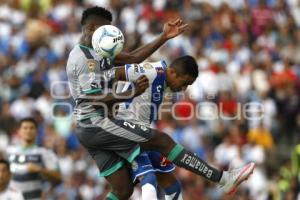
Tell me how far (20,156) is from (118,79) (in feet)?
10.5

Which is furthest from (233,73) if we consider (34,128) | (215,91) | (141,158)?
(141,158)

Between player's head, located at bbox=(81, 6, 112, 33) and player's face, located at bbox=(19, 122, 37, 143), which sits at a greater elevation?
player's head, located at bbox=(81, 6, 112, 33)

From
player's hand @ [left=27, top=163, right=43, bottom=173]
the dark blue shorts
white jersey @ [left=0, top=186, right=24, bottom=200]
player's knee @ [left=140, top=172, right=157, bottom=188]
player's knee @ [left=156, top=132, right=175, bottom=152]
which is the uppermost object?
player's knee @ [left=156, top=132, right=175, bottom=152]

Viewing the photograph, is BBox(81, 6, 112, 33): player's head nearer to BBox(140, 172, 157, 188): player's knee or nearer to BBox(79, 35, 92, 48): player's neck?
BBox(79, 35, 92, 48): player's neck

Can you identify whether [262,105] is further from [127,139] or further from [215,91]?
[127,139]

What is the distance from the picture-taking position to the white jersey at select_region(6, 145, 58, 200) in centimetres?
1372

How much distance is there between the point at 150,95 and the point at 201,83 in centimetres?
828

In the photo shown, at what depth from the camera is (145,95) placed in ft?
37.9

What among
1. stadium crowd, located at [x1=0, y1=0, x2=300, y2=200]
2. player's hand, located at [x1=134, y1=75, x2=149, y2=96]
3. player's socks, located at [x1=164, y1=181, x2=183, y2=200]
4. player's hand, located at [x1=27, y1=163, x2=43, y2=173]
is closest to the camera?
player's hand, located at [x1=134, y1=75, x2=149, y2=96]

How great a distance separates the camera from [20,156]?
1387cm

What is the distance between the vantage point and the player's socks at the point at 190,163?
1130cm

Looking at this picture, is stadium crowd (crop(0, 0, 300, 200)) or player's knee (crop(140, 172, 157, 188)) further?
stadium crowd (crop(0, 0, 300, 200))

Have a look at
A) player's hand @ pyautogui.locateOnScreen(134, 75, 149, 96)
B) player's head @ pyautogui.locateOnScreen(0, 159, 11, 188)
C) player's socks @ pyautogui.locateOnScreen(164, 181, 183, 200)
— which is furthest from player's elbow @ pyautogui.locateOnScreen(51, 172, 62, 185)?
player's hand @ pyautogui.locateOnScreen(134, 75, 149, 96)

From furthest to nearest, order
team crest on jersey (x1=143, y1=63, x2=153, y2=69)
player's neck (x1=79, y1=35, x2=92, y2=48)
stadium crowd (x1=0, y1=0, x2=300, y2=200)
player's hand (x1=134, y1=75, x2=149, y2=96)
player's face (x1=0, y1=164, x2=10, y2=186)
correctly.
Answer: stadium crowd (x1=0, y1=0, x2=300, y2=200) → player's face (x1=0, y1=164, x2=10, y2=186) → team crest on jersey (x1=143, y1=63, x2=153, y2=69) → player's neck (x1=79, y1=35, x2=92, y2=48) → player's hand (x1=134, y1=75, x2=149, y2=96)
